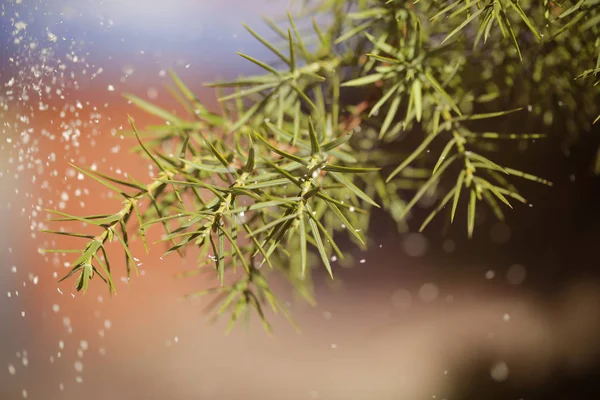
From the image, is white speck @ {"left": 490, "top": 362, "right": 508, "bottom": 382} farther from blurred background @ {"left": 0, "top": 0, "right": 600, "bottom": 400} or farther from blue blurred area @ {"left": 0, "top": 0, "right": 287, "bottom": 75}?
blue blurred area @ {"left": 0, "top": 0, "right": 287, "bottom": 75}

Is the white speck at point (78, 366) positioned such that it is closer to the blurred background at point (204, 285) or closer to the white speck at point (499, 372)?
the blurred background at point (204, 285)

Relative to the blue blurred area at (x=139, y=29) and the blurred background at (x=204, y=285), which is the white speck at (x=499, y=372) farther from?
the blue blurred area at (x=139, y=29)

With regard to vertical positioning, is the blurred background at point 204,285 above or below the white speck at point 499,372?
above

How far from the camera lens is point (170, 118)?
10.4 inches

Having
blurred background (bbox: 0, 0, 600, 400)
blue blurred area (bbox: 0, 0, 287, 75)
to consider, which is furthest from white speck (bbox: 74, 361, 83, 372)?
blue blurred area (bbox: 0, 0, 287, 75)

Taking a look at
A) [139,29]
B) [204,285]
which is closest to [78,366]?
[204,285]

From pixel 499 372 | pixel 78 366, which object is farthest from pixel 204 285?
pixel 499 372

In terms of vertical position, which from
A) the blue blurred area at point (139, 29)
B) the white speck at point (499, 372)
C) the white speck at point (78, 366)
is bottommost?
the white speck at point (499, 372)

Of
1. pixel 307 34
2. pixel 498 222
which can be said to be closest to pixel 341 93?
pixel 307 34

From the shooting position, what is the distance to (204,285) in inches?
14.8

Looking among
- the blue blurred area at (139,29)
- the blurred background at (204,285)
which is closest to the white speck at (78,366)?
the blurred background at (204,285)

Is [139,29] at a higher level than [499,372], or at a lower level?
higher

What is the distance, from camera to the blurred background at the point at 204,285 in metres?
0.29

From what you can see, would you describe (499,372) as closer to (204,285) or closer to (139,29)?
(204,285)
